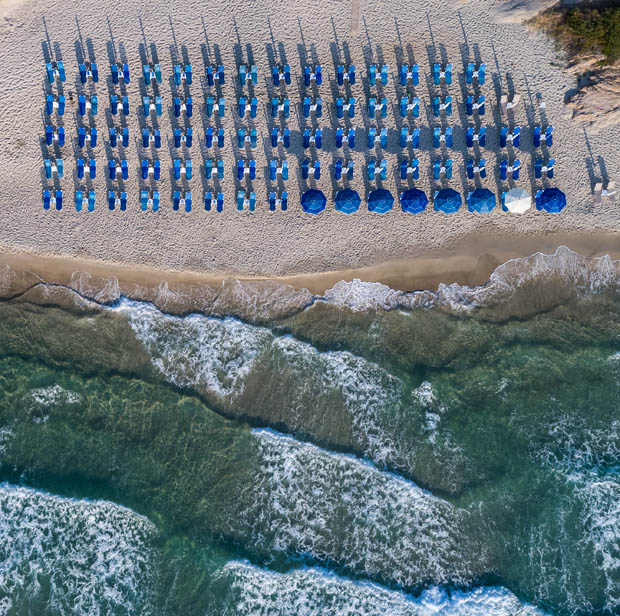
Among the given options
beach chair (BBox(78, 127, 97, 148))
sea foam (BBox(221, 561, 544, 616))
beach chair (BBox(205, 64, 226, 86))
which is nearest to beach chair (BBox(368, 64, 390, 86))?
beach chair (BBox(205, 64, 226, 86))

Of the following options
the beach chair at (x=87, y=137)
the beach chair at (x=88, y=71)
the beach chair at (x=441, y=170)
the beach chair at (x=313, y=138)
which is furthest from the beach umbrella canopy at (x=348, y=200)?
the beach chair at (x=88, y=71)

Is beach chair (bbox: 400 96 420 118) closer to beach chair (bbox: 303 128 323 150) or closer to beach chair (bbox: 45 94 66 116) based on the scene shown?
beach chair (bbox: 303 128 323 150)

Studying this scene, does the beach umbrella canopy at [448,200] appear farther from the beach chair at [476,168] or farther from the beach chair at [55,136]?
the beach chair at [55,136]

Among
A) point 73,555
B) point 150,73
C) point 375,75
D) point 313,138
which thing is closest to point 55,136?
point 150,73

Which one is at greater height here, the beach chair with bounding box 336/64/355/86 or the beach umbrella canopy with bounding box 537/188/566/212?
the beach chair with bounding box 336/64/355/86

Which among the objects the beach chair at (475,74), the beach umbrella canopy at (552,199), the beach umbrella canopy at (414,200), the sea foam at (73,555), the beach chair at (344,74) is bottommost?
the sea foam at (73,555)

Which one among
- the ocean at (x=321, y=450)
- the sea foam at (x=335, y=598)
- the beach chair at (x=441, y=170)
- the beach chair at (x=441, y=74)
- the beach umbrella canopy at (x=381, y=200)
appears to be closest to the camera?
the sea foam at (x=335, y=598)

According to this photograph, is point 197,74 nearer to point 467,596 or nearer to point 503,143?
point 503,143
